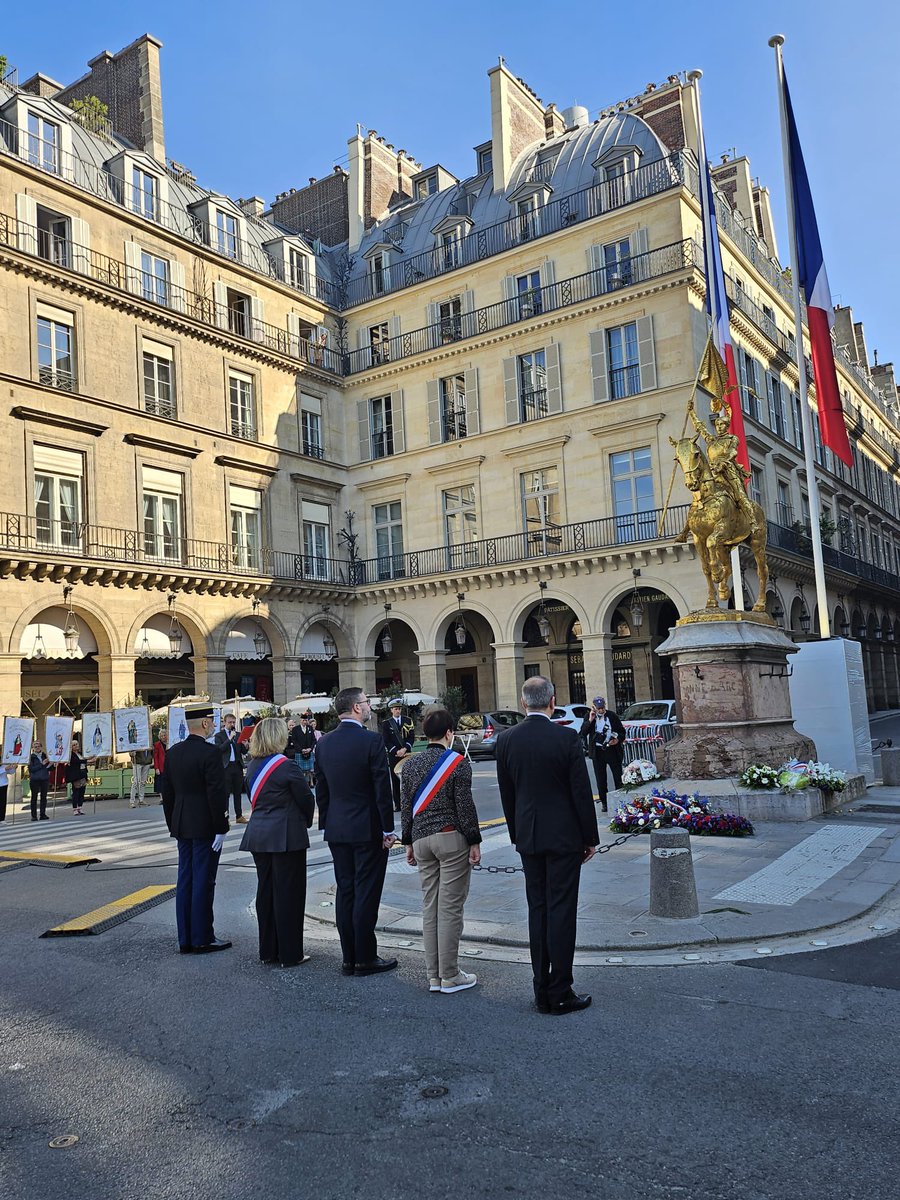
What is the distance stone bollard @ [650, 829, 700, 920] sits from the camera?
22.2 ft

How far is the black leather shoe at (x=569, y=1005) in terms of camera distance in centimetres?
498

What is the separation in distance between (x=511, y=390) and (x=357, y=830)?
1059 inches

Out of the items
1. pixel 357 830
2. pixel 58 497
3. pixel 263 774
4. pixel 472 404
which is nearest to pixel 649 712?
pixel 472 404

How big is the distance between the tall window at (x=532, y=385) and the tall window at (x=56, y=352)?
14038 mm

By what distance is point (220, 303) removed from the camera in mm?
30750

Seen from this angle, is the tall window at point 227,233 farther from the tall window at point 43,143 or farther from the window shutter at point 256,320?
the tall window at point 43,143

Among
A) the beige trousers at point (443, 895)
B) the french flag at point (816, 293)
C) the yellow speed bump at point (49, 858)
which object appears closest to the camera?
the beige trousers at point (443, 895)

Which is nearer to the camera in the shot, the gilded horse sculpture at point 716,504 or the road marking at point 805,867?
the road marking at point 805,867

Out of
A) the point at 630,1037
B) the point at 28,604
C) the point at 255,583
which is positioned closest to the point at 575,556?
the point at 255,583

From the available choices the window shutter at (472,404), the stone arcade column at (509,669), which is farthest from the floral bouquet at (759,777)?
the window shutter at (472,404)

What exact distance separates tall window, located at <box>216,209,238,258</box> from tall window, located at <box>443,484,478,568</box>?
11.1 m

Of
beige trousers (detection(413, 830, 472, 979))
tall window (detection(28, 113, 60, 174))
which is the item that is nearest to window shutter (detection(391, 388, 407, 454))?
tall window (detection(28, 113, 60, 174))

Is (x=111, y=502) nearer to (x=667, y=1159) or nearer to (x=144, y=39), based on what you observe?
(x=144, y=39)

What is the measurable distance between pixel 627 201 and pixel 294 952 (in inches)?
1114
